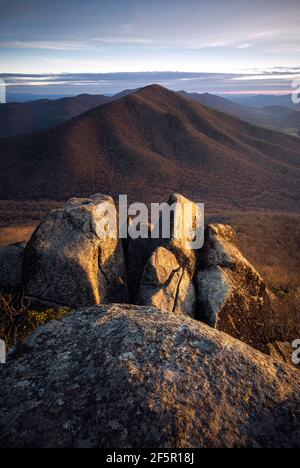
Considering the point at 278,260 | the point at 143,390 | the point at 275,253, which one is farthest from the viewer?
the point at 275,253

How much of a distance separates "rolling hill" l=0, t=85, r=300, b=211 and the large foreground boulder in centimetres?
5526

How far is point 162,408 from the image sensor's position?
3369 mm

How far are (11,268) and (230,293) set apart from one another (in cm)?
618

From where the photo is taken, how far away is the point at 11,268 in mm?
9438

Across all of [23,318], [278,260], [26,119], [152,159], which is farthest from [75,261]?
[26,119]

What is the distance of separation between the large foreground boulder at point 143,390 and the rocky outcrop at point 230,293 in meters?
3.82

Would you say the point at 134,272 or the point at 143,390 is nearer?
the point at 143,390

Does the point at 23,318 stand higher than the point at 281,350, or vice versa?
the point at 23,318

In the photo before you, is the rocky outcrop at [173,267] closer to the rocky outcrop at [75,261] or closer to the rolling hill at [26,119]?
the rocky outcrop at [75,261]

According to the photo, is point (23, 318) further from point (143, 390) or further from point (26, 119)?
point (26, 119)

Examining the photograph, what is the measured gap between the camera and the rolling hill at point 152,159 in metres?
63.3

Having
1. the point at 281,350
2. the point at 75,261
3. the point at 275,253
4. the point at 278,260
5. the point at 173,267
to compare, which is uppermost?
→ the point at 75,261

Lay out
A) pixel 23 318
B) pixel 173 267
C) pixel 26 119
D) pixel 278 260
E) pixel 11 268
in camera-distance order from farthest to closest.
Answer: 1. pixel 26 119
2. pixel 278 260
3. pixel 11 268
4. pixel 173 267
5. pixel 23 318
